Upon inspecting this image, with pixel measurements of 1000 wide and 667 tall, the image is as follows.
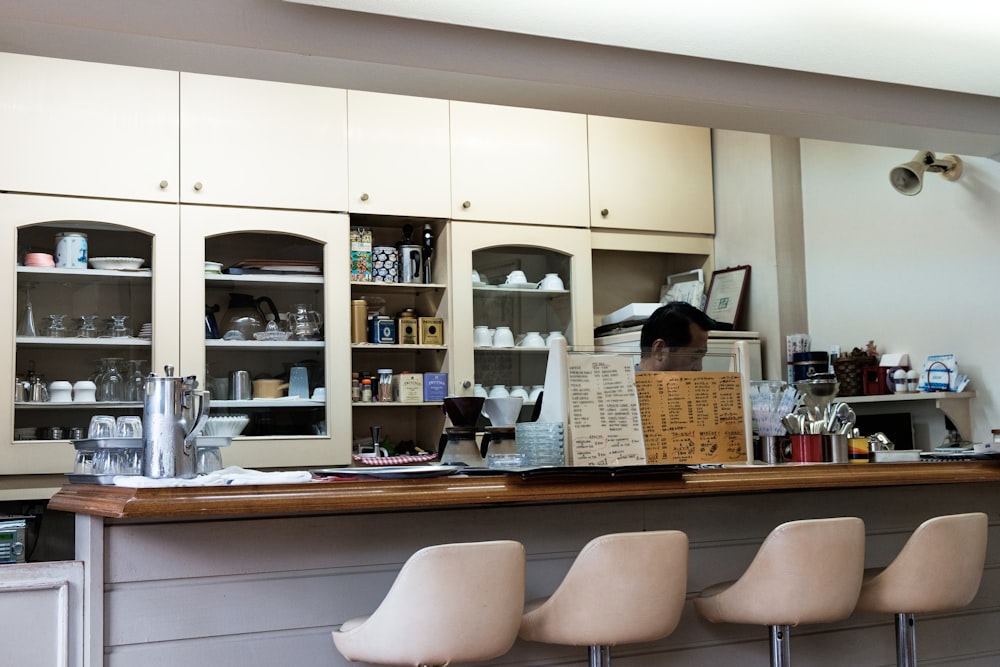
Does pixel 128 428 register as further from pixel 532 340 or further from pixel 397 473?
pixel 532 340

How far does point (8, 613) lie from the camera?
2.21m

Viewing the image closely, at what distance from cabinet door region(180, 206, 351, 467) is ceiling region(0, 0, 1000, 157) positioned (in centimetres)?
138

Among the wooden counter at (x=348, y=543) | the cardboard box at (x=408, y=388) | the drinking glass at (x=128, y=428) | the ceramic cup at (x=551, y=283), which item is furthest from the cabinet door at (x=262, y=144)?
the wooden counter at (x=348, y=543)

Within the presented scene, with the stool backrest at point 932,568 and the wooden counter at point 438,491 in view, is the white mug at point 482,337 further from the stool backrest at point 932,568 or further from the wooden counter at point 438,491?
the stool backrest at point 932,568

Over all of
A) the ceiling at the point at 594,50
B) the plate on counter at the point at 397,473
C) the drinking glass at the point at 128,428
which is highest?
the ceiling at the point at 594,50

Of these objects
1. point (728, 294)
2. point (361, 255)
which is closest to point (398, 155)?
point (361, 255)

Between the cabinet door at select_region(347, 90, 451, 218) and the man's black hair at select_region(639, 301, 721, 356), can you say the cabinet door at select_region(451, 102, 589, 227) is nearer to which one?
the cabinet door at select_region(347, 90, 451, 218)

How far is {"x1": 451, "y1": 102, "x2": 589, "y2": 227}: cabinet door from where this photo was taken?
4.57 meters

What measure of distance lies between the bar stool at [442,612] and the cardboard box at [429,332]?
2407mm

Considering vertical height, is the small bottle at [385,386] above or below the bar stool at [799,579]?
above

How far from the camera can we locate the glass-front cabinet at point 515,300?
14.8 feet

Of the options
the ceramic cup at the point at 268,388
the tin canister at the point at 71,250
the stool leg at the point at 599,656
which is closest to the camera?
the stool leg at the point at 599,656

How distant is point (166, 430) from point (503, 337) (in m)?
2.33

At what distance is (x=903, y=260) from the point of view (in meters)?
4.32
